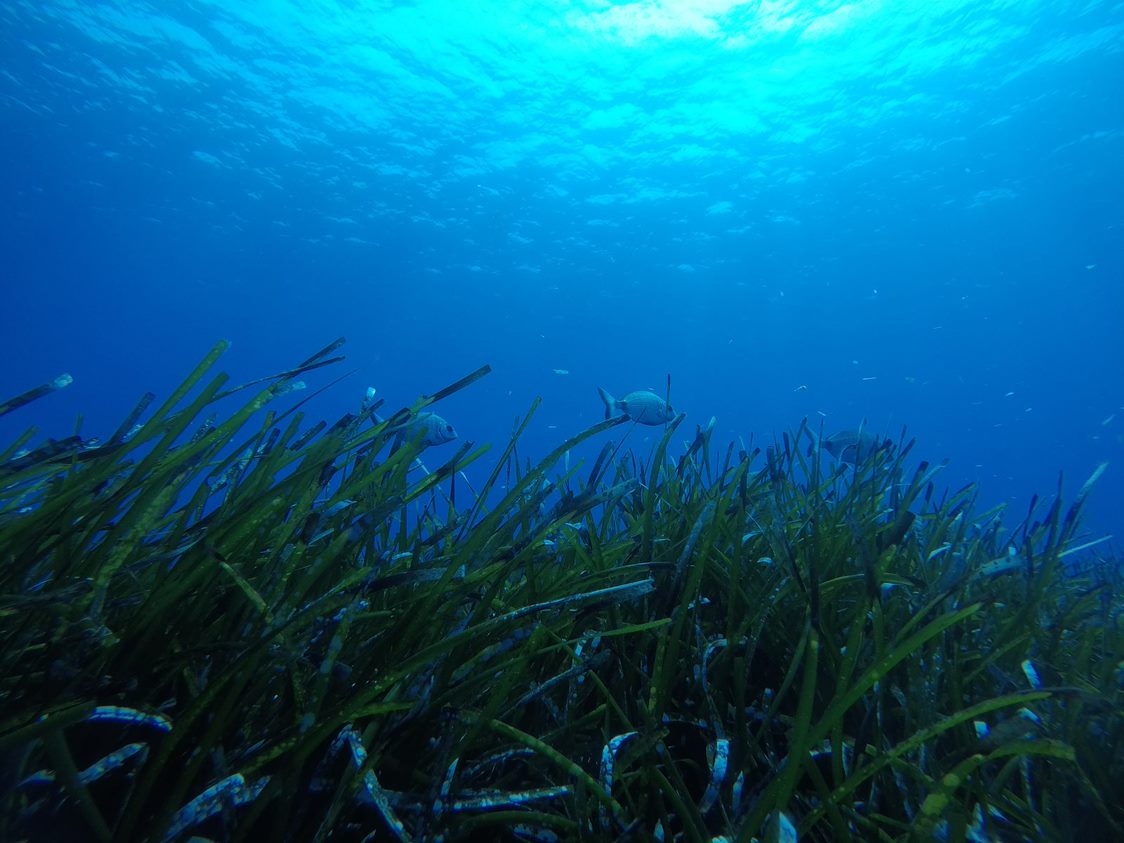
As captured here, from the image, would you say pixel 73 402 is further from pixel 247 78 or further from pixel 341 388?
pixel 247 78

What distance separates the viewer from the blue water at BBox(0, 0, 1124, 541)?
28672 millimetres

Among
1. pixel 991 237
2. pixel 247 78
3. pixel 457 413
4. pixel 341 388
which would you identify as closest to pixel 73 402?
pixel 341 388

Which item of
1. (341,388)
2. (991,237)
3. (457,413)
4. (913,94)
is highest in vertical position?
(913,94)

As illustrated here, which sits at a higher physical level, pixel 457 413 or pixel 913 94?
pixel 913 94

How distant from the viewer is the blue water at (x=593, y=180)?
28672mm

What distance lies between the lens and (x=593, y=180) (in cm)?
4016

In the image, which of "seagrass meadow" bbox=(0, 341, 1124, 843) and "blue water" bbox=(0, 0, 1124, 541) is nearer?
"seagrass meadow" bbox=(0, 341, 1124, 843)

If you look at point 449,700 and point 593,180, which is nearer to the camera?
point 449,700

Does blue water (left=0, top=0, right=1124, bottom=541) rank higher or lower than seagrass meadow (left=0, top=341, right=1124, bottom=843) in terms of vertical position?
higher

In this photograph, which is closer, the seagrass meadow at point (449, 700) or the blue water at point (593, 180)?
the seagrass meadow at point (449, 700)

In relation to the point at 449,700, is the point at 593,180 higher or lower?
higher

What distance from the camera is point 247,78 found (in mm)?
31969

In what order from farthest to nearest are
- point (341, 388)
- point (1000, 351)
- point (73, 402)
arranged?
point (341, 388), point (73, 402), point (1000, 351)

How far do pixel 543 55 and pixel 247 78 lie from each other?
18649mm
